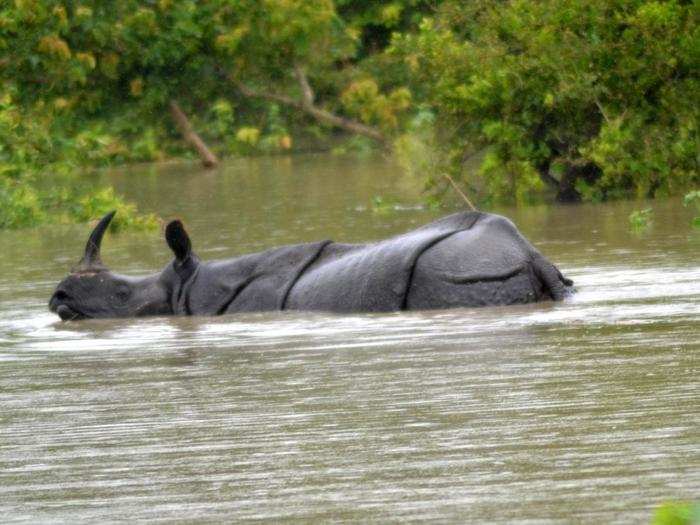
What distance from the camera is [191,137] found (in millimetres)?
27641

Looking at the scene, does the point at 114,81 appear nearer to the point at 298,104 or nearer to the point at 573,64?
the point at 298,104

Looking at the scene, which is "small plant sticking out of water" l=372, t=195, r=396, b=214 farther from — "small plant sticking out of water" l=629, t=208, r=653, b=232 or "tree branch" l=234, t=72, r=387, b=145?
"tree branch" l=234, t=72, r=387, b=145

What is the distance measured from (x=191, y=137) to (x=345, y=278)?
759 inches

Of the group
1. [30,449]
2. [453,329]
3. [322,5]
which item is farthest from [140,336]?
[322,5]

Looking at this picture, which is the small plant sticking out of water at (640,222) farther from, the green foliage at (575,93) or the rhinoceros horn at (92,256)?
the rhinoceros horn at (92,256)

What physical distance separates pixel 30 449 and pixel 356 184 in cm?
1515

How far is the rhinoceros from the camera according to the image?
26.8ft

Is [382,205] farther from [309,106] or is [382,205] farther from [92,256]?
[309,106]

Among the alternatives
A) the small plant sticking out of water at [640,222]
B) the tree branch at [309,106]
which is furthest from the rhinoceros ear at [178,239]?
the tree branch at [309,106]

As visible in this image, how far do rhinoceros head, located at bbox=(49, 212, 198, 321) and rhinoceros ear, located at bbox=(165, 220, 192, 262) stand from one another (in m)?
0.02

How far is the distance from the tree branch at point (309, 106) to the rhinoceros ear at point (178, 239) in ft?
56.2

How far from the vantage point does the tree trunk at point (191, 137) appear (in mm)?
27219

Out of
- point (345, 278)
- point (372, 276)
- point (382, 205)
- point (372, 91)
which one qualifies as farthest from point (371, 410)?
point (372, 91)

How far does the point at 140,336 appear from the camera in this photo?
335 inches
